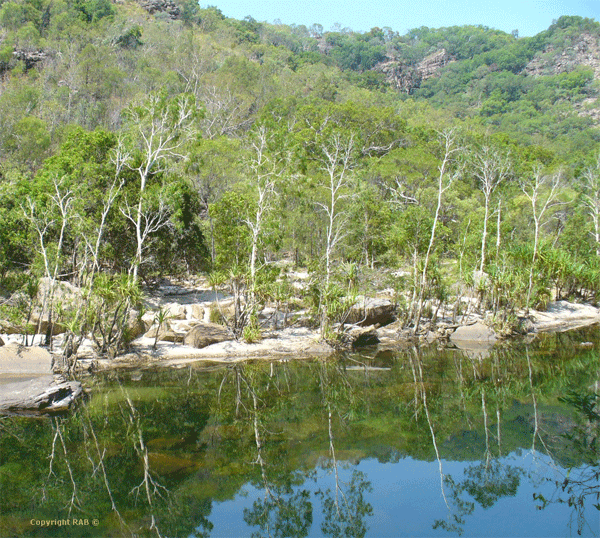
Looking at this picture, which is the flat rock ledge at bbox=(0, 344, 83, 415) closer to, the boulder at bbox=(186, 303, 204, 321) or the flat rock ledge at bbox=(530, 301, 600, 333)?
the boulder at bbox=(186, 303, 204, 321)

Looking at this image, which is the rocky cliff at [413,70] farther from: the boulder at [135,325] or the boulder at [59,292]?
the boulder at [59,292]

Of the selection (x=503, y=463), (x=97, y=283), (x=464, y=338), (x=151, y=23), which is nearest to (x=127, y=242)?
(x=97, y=283)

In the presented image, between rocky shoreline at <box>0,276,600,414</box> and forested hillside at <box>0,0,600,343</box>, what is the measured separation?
0.94m

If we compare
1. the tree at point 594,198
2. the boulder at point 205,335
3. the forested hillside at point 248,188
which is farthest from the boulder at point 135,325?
the tree at point 594,198

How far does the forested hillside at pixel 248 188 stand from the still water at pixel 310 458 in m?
5.44

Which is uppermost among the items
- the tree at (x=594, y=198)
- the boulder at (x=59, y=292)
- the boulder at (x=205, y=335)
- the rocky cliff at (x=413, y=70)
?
the rocky cliff at (x=413, y=70)

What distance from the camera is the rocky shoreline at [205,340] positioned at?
15.0 meters

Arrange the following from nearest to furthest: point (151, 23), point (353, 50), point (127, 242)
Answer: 1. point (127, 242)
2. point (151, 23)
3. point (353, 50)

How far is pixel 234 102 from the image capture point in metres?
56.9

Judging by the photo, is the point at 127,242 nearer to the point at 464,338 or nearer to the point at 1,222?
the point at 1,222

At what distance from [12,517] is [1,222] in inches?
649

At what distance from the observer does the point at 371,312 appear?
79.9ft

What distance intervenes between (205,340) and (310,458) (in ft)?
33.8

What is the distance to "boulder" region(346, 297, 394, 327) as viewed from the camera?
78.5 ft
